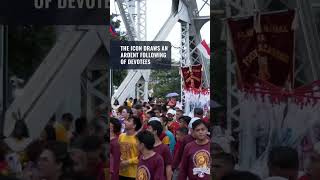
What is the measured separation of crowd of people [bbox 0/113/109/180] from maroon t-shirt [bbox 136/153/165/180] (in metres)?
3.18

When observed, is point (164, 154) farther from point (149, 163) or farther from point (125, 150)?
point (125, 150)

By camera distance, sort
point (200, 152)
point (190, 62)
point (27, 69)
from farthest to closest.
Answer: point (190, 62), point (200, 152), point (27, 69)

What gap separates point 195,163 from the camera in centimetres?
766

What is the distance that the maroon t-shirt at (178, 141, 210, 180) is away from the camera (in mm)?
7586

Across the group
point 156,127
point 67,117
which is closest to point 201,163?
point 156,127

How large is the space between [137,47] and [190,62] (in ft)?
29.5

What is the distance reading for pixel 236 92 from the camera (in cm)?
455

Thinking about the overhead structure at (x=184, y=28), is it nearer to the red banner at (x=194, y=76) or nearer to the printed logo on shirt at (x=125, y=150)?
the red banner at (x=194, y=76)

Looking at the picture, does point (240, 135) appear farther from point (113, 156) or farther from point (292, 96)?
point (113, 156)

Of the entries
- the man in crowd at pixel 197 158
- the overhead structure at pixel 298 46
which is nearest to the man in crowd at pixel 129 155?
the man in crowd at pixel 197 158

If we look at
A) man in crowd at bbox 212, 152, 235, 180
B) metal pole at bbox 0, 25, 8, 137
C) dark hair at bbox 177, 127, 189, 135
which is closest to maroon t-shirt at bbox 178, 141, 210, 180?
dark hair at bbox 177, 127, 189, 135

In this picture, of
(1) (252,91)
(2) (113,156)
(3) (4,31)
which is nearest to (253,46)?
(1) (252,91)

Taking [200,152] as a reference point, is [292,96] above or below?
above

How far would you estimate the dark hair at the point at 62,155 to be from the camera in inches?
163
